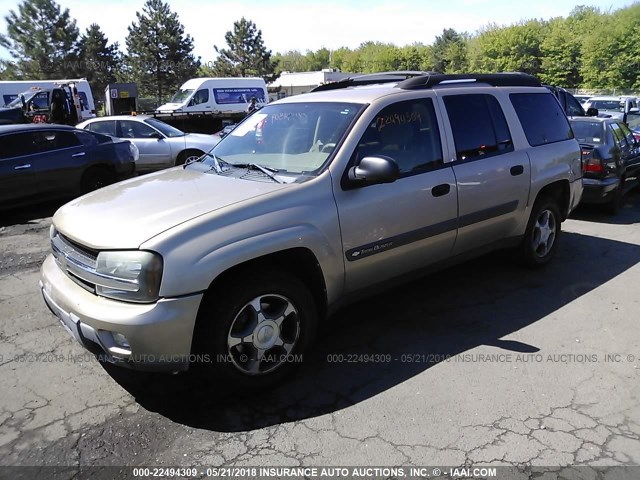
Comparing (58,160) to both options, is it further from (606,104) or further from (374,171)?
(606,104)

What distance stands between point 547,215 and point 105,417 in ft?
15.0

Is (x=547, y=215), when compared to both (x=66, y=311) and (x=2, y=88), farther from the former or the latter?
(x=2, y=88)

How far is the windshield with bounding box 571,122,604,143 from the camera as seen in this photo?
27.1 ft

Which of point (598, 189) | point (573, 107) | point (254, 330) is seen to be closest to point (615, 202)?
point (598, 189)

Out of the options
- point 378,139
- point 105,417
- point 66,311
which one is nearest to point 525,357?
point 378,139

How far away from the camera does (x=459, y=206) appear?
167 inches

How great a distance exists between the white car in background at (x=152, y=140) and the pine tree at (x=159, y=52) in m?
43.6

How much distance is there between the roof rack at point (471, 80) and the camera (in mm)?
4188

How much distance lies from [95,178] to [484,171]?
7362mm

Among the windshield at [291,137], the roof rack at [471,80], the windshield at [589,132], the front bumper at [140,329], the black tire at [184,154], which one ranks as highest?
the roof rack at [471,80]

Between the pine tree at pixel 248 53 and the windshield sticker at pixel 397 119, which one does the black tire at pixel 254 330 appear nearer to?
the windshield sticker at pixel 397 119

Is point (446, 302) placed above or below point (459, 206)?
below

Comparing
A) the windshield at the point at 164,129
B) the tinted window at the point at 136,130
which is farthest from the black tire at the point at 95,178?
the windshield at the point at 164,129

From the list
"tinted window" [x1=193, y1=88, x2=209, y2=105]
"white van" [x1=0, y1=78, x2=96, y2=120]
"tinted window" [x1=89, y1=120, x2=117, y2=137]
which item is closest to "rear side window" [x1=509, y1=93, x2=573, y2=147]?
"tinted window" [x1=89, y1=120, x2=117, y2=137]
